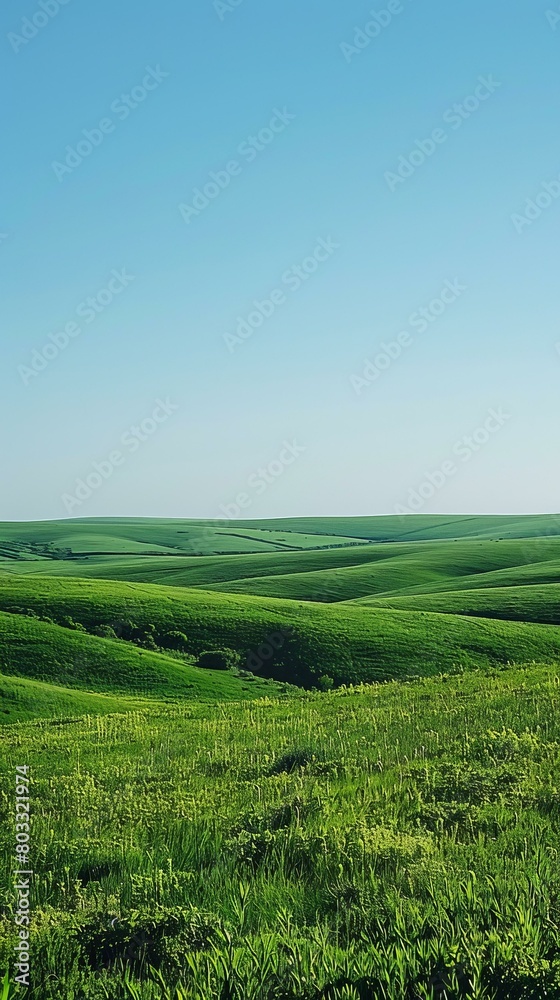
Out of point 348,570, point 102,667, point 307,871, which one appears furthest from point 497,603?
point 307,871

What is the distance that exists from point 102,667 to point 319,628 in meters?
16.7

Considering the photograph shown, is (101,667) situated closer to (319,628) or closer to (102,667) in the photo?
(102,667)

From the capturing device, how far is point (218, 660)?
51500 mm

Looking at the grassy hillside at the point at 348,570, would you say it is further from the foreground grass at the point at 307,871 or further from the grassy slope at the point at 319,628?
the foreground grass at the point at 307,871

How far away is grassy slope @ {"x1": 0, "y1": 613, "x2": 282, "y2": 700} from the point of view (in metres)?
45.3

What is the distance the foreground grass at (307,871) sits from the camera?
5.33 m

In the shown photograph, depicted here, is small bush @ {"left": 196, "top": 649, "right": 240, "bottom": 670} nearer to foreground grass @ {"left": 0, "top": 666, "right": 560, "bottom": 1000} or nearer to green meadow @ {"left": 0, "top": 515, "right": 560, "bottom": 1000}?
green meadow @ {"left": 0, "top": 515, "right": 560, "bottom": 1000}

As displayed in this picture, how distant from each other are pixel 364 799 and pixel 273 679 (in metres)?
38.7

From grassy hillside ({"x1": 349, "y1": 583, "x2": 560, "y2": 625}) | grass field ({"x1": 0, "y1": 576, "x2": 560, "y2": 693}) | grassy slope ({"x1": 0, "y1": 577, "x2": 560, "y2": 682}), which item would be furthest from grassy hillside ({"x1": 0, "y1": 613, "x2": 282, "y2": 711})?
grassy hillside ({"x1": 349, "y1": 583, "x2": 560, "y2": 625})

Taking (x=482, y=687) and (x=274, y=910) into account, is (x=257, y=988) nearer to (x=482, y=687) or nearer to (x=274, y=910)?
(x=274, y=910)

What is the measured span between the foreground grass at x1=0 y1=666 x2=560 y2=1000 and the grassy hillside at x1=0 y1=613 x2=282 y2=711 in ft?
101

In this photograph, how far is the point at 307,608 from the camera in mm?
64375

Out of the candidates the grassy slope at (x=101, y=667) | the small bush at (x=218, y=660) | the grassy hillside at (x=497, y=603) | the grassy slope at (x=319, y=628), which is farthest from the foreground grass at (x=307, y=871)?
the grassy hillside at (x=497, y=603)

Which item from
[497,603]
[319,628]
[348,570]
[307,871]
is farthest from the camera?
[348,570]
